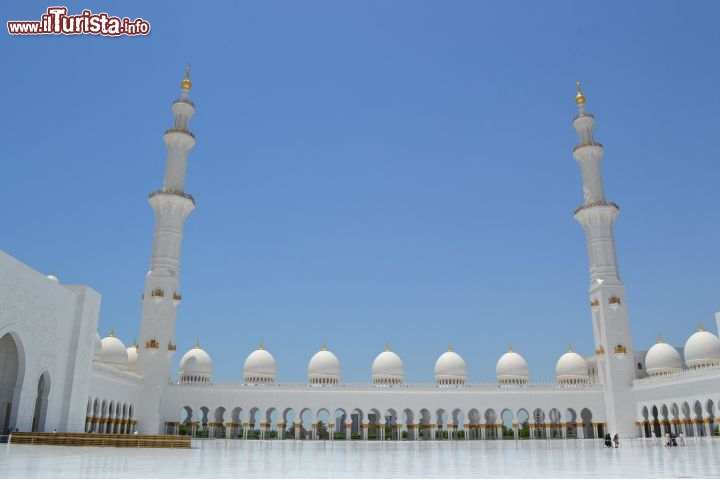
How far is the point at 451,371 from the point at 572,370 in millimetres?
8033

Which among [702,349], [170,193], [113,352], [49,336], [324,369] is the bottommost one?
[49,336]

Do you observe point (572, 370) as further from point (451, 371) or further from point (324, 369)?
point (324, 369)

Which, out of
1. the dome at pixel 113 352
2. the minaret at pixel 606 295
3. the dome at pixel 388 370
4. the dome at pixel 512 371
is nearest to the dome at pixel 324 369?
the dome at pixel 388 370

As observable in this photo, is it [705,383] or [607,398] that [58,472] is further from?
[607,398]

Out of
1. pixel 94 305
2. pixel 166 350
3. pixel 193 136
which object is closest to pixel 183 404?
pixel 166 350

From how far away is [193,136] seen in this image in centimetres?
3903

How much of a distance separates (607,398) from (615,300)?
19.2 ft

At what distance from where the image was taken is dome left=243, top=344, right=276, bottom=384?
4066 cm

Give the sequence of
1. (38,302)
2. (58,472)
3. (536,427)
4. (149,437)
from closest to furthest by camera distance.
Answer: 1. (58,472)
2. (149,437)
3. (38,302)
4. (536,427)

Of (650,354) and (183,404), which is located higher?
(650,354)

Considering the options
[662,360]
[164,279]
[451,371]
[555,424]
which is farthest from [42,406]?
[662,360]

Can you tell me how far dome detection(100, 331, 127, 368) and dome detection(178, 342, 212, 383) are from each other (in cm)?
452

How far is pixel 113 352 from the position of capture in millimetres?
35781

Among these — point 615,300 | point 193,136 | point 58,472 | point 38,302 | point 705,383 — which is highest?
point 193,136
